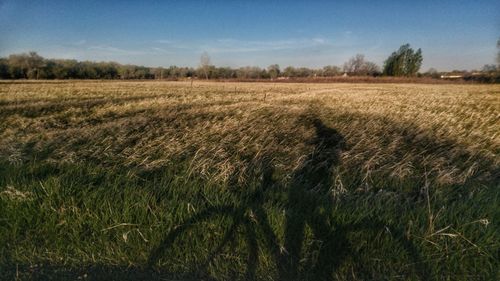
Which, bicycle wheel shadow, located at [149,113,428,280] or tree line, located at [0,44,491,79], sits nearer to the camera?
bicycle wheel shadow, located at [149,113,428,280]

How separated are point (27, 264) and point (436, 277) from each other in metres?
3.65

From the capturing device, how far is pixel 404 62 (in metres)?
58.9

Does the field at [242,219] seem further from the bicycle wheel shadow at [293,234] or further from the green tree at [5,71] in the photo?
the green tree at [5,71]

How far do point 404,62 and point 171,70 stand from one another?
220ft

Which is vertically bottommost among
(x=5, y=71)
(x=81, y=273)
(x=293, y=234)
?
(x=81, y=273)

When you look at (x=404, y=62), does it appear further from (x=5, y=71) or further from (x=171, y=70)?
(x=5, y=71)

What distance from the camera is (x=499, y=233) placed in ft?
8.82

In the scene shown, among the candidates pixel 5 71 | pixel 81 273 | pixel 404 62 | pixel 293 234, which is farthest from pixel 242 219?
pixel 5 71

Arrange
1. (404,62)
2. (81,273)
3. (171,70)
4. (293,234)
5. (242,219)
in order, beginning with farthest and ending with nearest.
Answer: (171,70), (404,62), (242,219), (293,234), (81,273)

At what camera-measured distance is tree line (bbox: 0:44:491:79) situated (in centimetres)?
6125

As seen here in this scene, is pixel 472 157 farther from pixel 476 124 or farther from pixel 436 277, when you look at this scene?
pixel 476 124

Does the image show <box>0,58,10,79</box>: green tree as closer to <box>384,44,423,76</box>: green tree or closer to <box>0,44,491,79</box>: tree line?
<box>0,44,491,79</box>: tree line

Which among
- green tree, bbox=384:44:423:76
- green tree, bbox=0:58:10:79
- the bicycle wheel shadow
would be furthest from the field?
green tree, bbox=0:58:10:79

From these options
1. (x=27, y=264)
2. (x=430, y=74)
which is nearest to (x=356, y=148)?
(x=27, y=264)
